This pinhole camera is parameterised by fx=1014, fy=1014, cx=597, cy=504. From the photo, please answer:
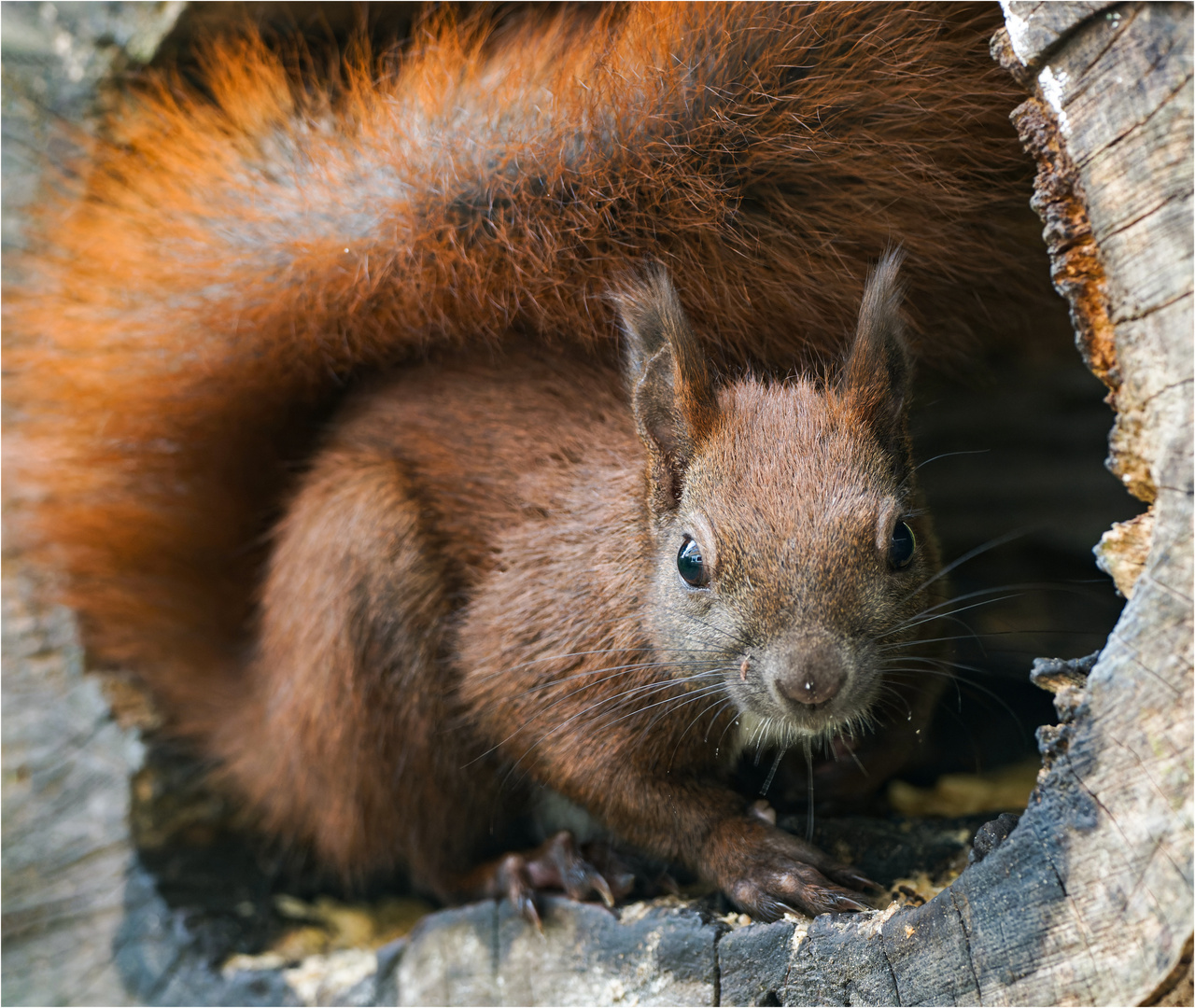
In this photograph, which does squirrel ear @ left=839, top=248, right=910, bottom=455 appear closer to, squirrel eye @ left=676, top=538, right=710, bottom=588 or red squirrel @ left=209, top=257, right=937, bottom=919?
red squirrel @ left=209, top=257, right=937, bottom=919

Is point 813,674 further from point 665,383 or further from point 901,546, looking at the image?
point 665,383

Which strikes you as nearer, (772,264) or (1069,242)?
(1069,242)

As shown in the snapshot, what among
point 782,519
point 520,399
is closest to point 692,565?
point 782,519

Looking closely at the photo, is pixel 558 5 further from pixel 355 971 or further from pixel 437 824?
pixel 355 971

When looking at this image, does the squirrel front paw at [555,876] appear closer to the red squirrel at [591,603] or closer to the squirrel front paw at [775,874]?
the red squirrel at [591,603]

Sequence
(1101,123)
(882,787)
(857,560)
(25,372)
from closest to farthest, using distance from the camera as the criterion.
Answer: (1101,123) → (857,560) → (882,787) → (25,372)

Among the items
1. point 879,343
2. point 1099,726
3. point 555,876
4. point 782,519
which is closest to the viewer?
point 1099,726

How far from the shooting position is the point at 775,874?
1.64 meters

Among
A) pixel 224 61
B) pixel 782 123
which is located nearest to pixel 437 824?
pixel 782 123

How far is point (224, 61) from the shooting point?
215 centimetres

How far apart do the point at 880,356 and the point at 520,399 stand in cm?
76

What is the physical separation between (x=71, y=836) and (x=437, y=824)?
0.88 m

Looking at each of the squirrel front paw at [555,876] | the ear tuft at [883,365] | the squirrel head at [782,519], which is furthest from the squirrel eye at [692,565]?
the squirrel front paw at [555,876]

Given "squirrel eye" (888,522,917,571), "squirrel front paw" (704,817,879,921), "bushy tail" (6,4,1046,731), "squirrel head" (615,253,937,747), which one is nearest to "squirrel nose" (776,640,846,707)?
"squirrel head" (615,253,937,747)
